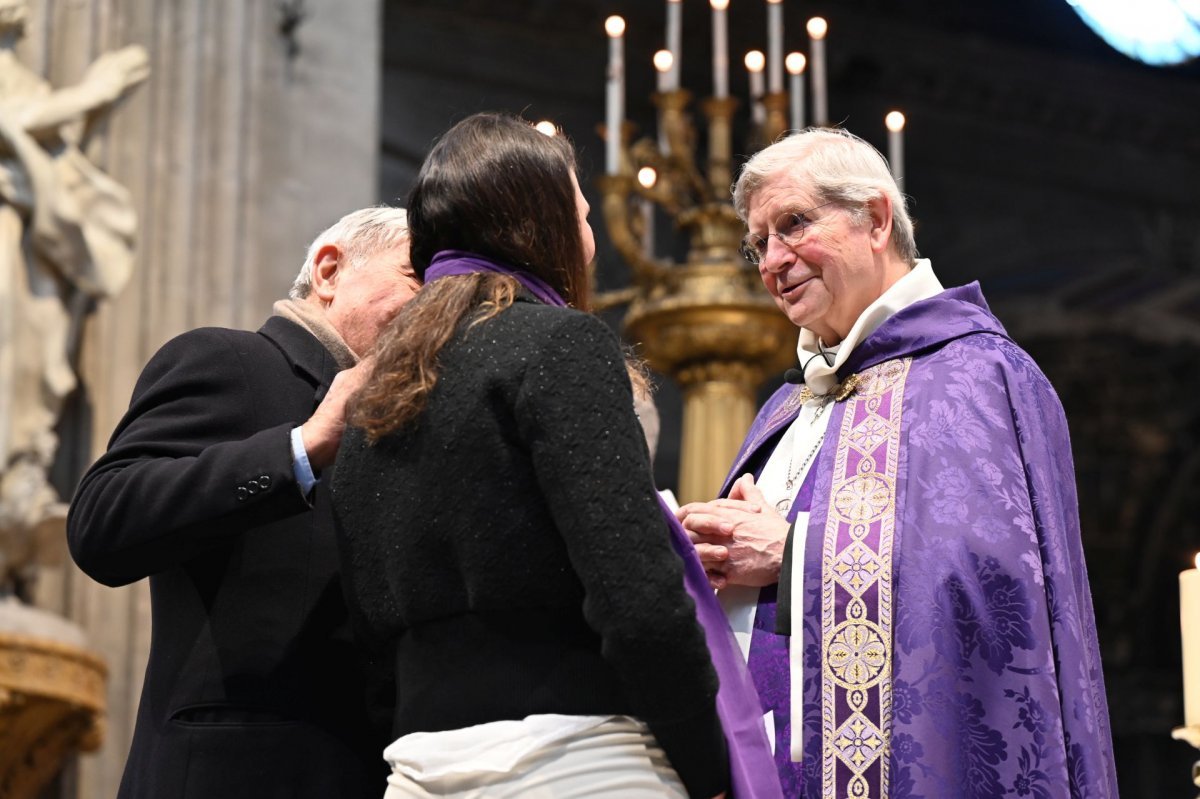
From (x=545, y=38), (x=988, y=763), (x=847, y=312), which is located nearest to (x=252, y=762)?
(x=988, y=763)

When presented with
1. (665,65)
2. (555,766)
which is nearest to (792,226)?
(555,766)

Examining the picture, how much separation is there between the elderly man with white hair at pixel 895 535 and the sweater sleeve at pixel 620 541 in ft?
2.78

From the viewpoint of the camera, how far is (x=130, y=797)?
9.70 ft

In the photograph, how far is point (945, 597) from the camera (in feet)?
10.7

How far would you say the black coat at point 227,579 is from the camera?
2.80 m

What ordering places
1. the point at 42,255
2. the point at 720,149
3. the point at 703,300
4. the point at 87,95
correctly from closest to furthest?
the point at 42,255, the point at 87,95, the point at 703,300, the point at 720,149

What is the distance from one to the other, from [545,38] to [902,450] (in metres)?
8.41

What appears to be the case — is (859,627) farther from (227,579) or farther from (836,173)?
(227,579)

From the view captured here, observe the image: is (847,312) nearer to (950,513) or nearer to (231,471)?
(950,513)

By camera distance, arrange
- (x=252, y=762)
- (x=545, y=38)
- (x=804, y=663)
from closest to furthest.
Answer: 1. (x=252, y=762)
2. (x=804, y=663)
3. (x=545, y=38)

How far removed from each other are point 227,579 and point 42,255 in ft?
9.62

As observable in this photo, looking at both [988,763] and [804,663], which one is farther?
[804,663]

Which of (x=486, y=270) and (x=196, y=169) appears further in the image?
(x=196, y=169)

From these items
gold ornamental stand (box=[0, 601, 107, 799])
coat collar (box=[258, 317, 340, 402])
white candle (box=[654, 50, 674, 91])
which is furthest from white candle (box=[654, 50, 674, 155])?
coat collar (box=[258, 317, 340, 402])
